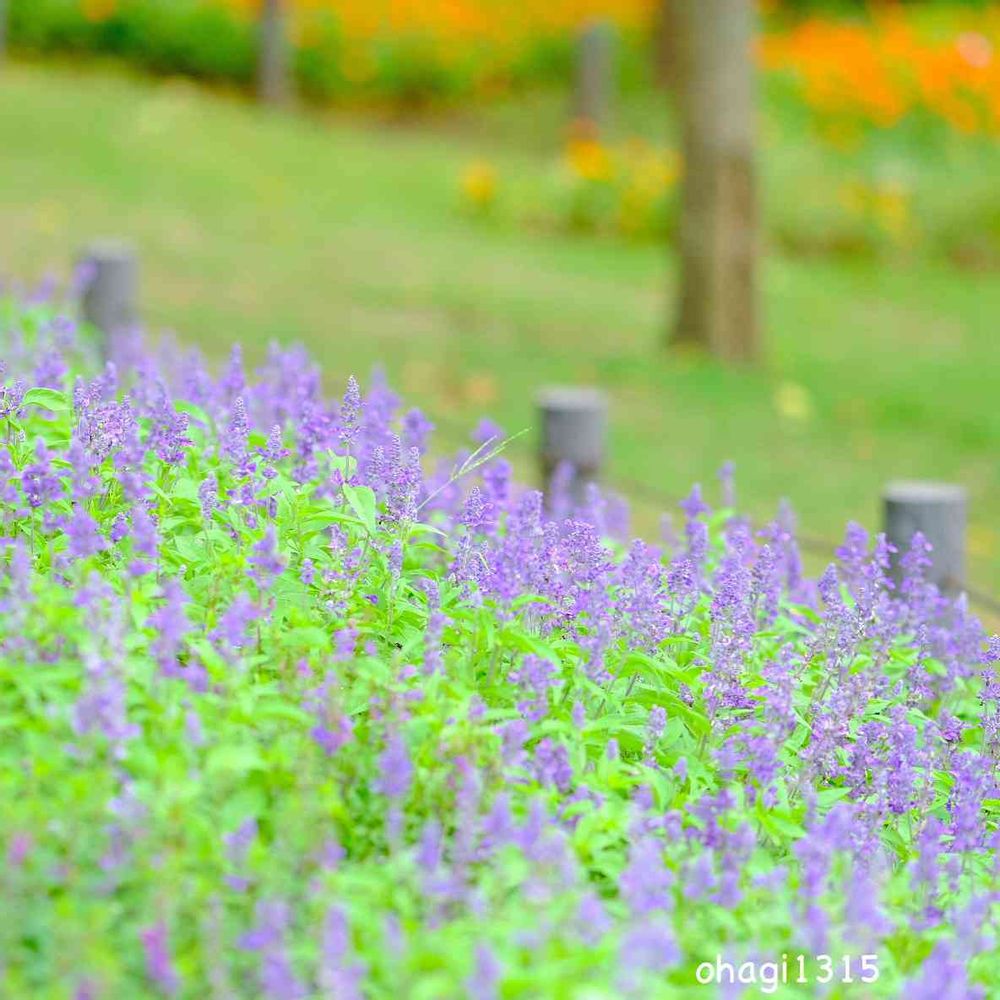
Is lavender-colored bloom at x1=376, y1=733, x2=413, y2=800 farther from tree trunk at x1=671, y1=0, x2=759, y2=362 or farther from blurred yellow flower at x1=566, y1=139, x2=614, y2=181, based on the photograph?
blurred yellow flower at x1=566, y1=139, x2=614, y2=181

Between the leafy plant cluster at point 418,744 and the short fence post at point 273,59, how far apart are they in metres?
14.7

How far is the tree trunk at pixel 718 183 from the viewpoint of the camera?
9914 mm

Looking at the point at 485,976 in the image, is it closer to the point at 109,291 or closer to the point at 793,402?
the point at 109,291

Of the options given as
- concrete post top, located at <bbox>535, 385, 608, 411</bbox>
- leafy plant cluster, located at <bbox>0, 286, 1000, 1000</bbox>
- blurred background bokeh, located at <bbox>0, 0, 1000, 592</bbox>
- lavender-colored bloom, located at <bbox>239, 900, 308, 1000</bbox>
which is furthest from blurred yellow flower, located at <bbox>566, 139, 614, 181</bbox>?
lavender-colored bloom, located at <bbox>239, 900, 308, 1000</bbox>

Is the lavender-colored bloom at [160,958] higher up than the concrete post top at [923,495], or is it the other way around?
the concrete post top at [923,495]

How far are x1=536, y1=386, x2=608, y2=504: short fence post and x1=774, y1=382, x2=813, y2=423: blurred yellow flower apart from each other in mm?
3620

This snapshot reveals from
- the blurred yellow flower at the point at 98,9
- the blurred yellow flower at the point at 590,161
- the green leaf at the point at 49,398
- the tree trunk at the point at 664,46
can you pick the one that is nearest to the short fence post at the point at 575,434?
the green leaf at the point at 49,398

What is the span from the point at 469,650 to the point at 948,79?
48.1 feet

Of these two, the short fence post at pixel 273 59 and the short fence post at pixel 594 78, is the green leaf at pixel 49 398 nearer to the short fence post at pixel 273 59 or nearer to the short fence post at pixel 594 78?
the short fence post at pixel 273 59

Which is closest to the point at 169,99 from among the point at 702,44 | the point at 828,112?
the point at 828,112

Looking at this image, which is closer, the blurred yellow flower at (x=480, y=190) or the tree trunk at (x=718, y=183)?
the tree trunk at (x=718, y=183)

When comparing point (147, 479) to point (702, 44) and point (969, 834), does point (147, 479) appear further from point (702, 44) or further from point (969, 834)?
point (702, 44)

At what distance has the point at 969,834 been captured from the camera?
119 inches

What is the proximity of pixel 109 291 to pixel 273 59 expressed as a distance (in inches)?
A: 428
